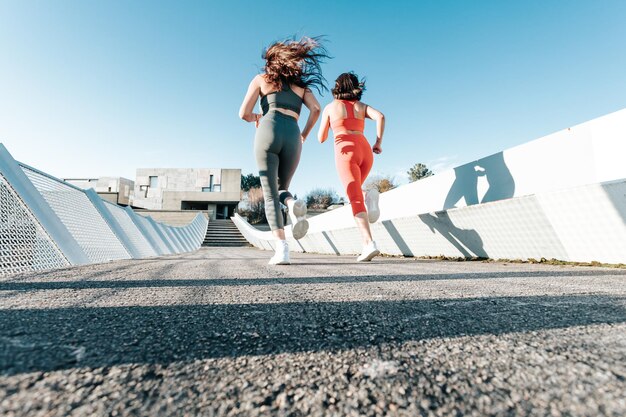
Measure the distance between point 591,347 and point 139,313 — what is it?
1.05 metres

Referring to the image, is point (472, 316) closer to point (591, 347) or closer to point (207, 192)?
point (591, 347)

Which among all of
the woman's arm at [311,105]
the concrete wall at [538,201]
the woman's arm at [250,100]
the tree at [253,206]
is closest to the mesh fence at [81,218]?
the woman's arm at [250,100]

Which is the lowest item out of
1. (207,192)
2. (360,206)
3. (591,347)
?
(591,347)

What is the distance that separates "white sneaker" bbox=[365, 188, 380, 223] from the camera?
3.60 meters

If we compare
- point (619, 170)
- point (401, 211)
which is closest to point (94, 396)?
point (619, 170)

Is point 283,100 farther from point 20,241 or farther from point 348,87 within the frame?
point 20,241

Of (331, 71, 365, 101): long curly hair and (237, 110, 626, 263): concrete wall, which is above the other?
(331, 71, 365, 101): long curly hair

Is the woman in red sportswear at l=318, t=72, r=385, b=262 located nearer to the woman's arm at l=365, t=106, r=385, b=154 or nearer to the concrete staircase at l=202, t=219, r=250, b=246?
the woman's arm at l=365, t=106, r=385, b=154

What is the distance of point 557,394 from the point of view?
41cm

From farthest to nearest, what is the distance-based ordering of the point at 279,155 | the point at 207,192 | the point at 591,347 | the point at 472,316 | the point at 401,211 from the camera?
the point at 207,192, the point at 401,211, the point at 279,155, the point at 472,316, the point at 591,347

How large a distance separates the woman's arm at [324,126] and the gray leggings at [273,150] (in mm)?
611

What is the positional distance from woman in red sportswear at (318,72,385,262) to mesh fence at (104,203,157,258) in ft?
11.1

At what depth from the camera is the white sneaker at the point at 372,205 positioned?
3.60 meters

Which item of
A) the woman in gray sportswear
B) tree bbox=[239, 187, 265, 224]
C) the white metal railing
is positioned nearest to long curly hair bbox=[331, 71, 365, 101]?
the woman in gray sportswear
